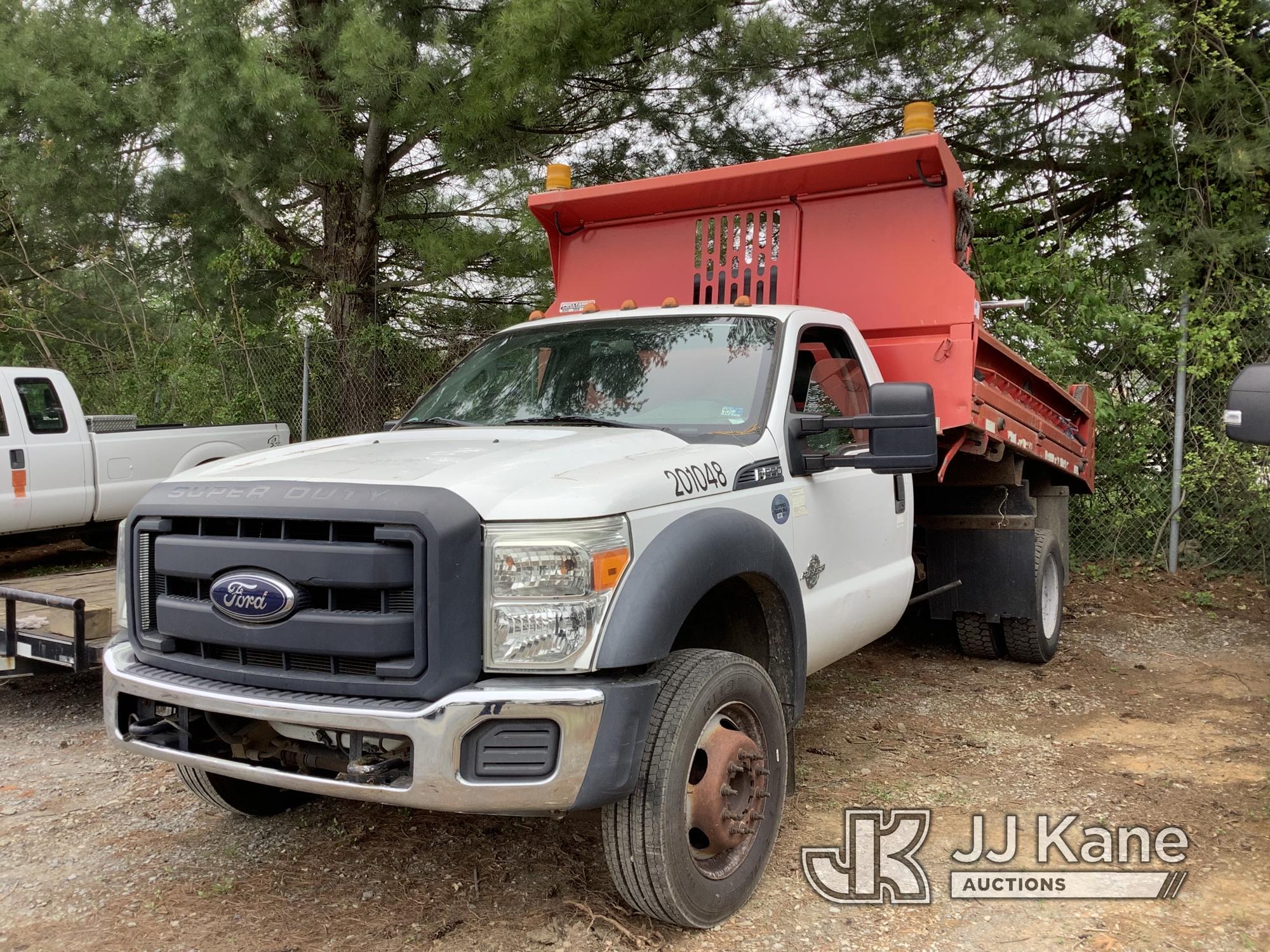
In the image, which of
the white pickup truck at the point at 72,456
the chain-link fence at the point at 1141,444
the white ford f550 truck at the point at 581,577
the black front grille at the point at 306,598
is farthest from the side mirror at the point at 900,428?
the white pickup truck at the point at 72,456

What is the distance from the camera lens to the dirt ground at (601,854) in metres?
3.26

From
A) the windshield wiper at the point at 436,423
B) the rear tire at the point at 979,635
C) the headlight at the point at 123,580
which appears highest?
the windshield wiper at the point at 436,423

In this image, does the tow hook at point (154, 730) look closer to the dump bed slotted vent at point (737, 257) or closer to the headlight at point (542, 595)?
the headlight at point (542, 595)

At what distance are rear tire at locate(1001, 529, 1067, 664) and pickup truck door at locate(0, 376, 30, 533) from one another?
7725 mm

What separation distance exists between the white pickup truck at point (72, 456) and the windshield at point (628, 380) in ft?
17.2

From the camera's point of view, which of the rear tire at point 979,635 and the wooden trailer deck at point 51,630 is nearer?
the wooden trailer deck at point 51,630

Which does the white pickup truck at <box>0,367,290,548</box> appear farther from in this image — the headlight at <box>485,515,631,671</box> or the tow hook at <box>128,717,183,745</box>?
the headlight at <box>485,515,631,671</box>

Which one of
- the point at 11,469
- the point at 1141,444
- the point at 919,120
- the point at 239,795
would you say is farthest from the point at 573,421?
the point at 1141,444

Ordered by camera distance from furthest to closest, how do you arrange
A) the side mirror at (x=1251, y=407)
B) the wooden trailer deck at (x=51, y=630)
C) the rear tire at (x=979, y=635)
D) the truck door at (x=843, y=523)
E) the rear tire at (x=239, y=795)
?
the rear tire at (x=979, y=635)
the wooden trailer deck at (x=51, y=630)
the truck door at (x=843, y=523)
the rear tire at (x=239, y=795)
the side mirror at (x=1251, y=407)

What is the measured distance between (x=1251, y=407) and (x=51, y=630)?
500cm

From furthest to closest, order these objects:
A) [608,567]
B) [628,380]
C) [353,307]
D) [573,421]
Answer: [353,307] < [628,380] < [573,421] < [608,567]

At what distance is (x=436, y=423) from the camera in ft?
14.5

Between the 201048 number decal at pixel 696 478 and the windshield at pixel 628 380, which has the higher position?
the windshield at pixel 628 380

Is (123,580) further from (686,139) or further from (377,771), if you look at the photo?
(686,139)
